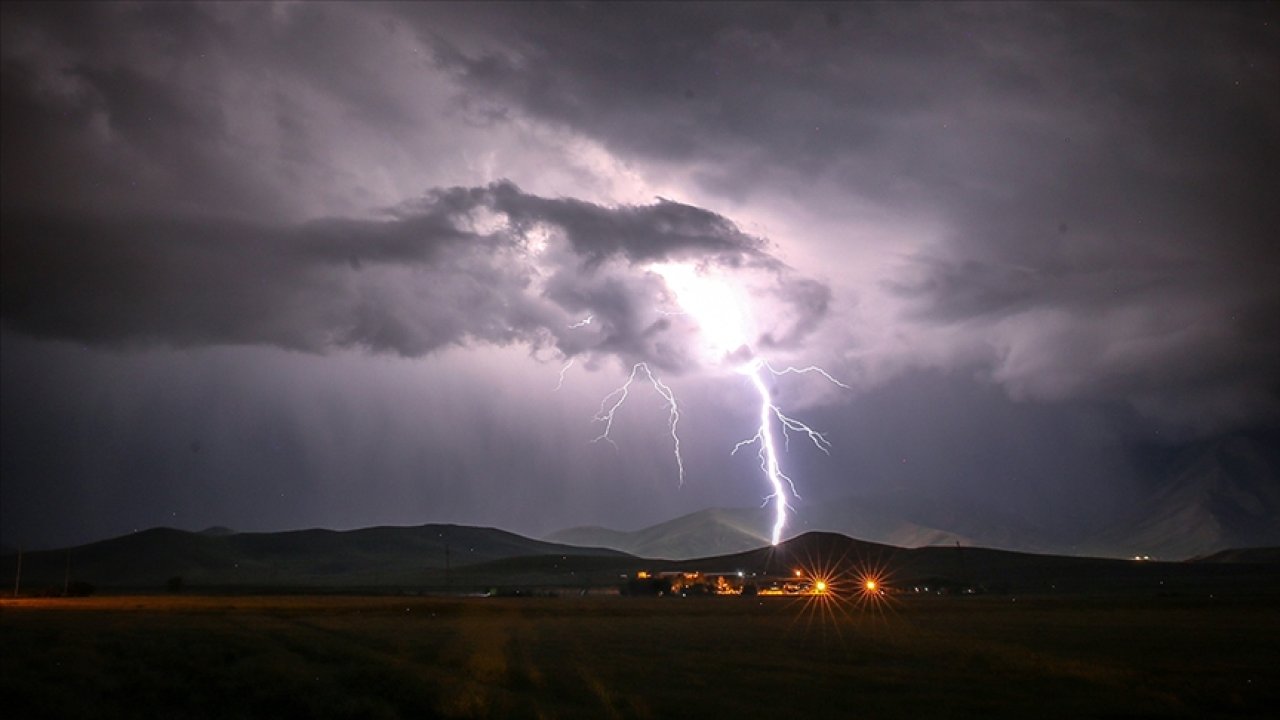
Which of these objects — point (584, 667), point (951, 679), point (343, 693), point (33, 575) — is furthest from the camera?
point (33, 575)

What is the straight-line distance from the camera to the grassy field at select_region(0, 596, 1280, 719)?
875 inches

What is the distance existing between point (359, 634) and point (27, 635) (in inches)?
515

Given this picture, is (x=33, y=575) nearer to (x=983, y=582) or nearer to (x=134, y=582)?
(x=134, y=582)

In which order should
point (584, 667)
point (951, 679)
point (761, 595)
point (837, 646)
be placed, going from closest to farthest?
point (951, 679), point (584, 667), point (837, 646), point (761, 595)

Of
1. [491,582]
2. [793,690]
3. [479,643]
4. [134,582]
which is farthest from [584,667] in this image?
[134,582]

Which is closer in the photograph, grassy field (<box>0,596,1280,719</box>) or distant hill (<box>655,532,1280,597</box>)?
grassy field (<box>0,596,1280,719</box>)

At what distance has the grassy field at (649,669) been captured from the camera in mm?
22219

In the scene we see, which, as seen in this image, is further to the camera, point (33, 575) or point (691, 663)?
point (33, 575)

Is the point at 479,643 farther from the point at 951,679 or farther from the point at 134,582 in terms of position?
the point at 134,582

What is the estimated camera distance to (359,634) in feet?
151

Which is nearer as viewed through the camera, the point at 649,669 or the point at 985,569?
the point at 649,669

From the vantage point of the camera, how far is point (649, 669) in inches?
1198

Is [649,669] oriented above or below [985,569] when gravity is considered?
below

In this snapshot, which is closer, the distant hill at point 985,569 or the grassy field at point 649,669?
the grassy field at point 649,669
